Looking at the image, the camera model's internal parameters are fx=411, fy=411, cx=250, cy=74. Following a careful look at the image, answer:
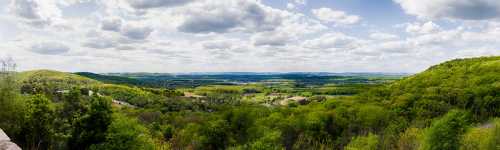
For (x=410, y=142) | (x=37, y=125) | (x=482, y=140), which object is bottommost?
(x=410, y=142)

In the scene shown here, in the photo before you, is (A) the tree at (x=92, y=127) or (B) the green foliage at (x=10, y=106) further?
(A) the tree at (x=92, y=127)

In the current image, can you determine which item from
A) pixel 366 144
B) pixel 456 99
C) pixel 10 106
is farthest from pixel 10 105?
pixel 456 99

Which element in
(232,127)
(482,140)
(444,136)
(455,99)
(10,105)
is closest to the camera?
(10,105)

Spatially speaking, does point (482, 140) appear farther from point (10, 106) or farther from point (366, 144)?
point (10, 106)

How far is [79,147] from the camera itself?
4572 cm

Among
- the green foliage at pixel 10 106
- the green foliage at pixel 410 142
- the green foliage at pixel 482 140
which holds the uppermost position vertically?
the green foliage at pixel 10 106

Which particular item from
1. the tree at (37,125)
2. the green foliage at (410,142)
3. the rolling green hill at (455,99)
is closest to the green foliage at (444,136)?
the green foliage at (410,142)

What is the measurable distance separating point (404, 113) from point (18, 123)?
11208 cm

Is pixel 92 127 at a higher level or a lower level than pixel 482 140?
higher

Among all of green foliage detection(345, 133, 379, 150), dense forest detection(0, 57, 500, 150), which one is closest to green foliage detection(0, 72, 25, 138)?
dense forest detection(0, 57, 500, 150)

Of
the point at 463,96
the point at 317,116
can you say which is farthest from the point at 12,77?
the point at 463,96

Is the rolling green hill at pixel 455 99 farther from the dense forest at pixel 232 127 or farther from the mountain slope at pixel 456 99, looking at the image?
the dense forest at pixel 232 127

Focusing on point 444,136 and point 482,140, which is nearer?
point 444,136

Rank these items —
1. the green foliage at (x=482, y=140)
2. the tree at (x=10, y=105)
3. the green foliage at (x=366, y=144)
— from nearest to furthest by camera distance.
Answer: the tree at (x=10, y=105) < the green foliage at (x=482, y=140) < the green foliage at (x=366, y=144)
